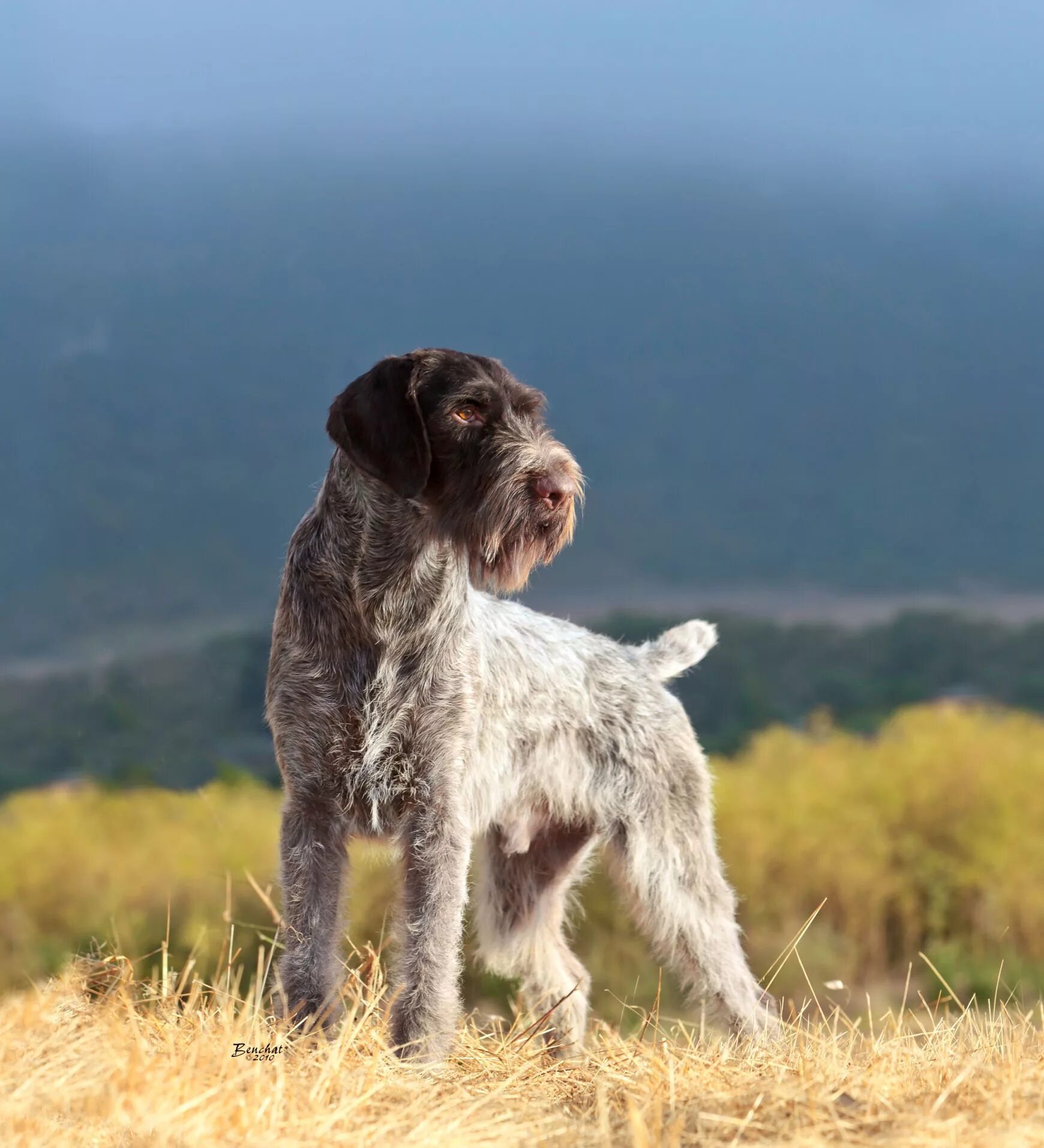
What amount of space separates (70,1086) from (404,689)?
176 centimetres

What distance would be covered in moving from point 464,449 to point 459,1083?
7.44 feet

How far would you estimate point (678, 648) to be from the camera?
629 centimetres

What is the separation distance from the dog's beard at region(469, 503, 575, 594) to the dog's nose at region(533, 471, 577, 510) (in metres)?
0.08

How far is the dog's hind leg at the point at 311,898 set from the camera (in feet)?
14.7

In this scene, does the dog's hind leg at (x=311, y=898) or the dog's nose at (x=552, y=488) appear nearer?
the dog's hind leg at (x=311, y=898)

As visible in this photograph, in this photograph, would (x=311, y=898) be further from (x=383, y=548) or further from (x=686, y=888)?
(x=686, y=888)

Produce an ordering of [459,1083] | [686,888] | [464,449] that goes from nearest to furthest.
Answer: [459,1083] → [464,449] → [686,888]

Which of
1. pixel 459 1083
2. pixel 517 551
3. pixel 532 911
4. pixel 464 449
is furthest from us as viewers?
pixel 532 911

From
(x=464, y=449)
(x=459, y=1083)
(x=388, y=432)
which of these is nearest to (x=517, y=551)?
(x=464, y=449)

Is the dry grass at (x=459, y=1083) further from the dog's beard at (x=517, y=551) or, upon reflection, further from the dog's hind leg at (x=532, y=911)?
the dog's beard at (x=517, y=551)

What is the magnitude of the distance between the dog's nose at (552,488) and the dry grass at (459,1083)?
6.22 ft

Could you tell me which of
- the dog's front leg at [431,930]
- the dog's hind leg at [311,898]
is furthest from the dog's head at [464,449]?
the dog's hind leg at [311,898]

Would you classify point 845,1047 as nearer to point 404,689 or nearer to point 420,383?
point 404,689

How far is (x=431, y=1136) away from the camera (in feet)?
11.1
